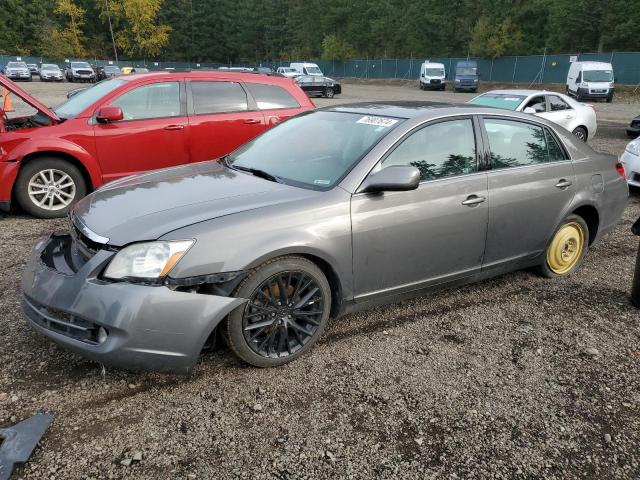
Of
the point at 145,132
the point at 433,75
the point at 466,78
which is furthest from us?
the point at 433,75

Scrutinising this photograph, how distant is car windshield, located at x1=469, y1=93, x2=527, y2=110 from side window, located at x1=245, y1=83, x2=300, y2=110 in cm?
520

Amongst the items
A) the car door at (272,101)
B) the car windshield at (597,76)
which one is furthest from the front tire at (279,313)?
the car windshield at (597,76)

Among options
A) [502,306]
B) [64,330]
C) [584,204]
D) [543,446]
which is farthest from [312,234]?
[584,204]

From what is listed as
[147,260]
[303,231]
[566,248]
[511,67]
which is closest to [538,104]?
[566,248]

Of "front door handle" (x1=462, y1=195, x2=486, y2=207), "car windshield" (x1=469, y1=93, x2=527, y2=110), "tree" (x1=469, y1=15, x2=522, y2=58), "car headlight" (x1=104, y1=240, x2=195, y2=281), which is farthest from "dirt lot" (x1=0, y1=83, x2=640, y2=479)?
"tree" (x1=469, y1=15, x2=522, y2=58)

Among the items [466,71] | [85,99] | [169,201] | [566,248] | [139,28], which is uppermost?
[139,28]

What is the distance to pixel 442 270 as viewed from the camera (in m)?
3.63

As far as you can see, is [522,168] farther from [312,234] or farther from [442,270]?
[312,234]

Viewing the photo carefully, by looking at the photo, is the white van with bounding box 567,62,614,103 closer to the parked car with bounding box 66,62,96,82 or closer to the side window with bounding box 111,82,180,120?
the side window with bounding box 111,82,180,120

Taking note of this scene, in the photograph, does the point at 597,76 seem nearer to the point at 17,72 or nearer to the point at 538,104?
the point at 538,104

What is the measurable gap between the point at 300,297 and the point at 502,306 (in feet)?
6.08

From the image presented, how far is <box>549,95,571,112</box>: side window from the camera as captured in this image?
440 inches

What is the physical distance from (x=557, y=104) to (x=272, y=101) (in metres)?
7.42

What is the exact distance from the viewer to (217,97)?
261 inches
